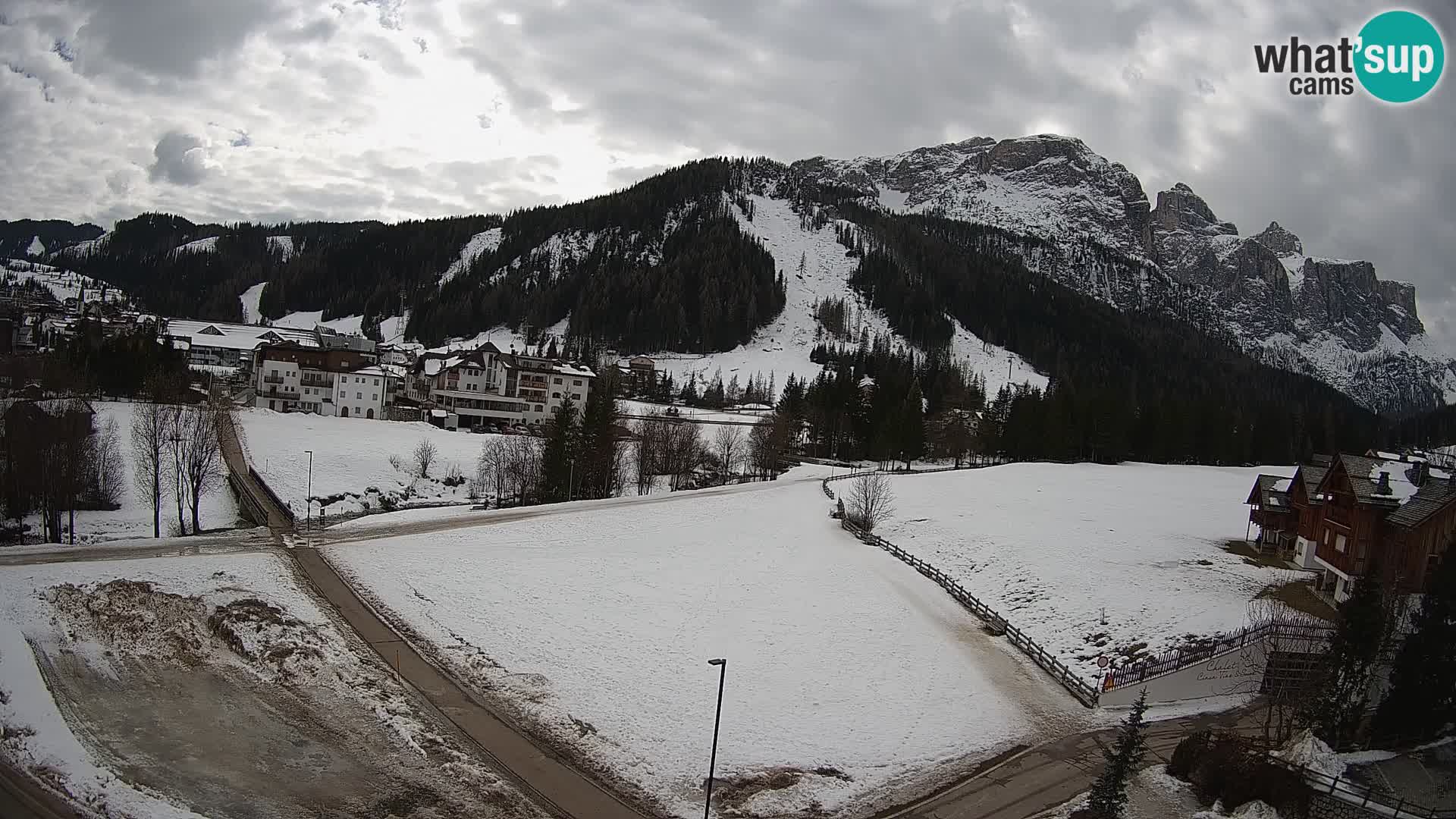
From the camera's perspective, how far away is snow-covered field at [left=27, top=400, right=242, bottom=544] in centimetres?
4916

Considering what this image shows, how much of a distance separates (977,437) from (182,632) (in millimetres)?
91568

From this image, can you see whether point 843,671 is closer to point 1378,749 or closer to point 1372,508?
point 1378,749

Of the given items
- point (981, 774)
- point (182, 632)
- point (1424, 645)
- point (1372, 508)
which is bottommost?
point (981, 774)

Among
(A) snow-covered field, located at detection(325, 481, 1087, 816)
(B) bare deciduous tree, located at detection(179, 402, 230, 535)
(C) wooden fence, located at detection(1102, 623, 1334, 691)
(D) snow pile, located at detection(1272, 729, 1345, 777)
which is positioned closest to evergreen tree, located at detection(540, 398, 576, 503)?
(A) snow-covered field, located at detection(325, 481, 1087, 816)

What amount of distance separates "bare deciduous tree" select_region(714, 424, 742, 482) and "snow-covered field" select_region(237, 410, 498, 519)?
25854 mm

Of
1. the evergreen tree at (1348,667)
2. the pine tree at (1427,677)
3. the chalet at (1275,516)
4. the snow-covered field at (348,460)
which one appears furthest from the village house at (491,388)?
the pine tree at (1427,677)

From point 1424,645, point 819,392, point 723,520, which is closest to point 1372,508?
point 1424,645

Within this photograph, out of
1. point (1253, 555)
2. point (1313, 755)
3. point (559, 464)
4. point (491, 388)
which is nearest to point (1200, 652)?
point (1313, 755)

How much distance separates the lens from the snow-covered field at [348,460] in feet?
200

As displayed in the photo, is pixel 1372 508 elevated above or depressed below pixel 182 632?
above

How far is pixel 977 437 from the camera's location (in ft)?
345

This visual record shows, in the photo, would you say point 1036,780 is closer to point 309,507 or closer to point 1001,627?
point 1001,627

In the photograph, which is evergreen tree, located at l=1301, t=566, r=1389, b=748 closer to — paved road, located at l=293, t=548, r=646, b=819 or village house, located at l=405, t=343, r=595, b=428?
paved road, located at l=293, t=548, r=646, b=819

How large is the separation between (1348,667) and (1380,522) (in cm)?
1296
